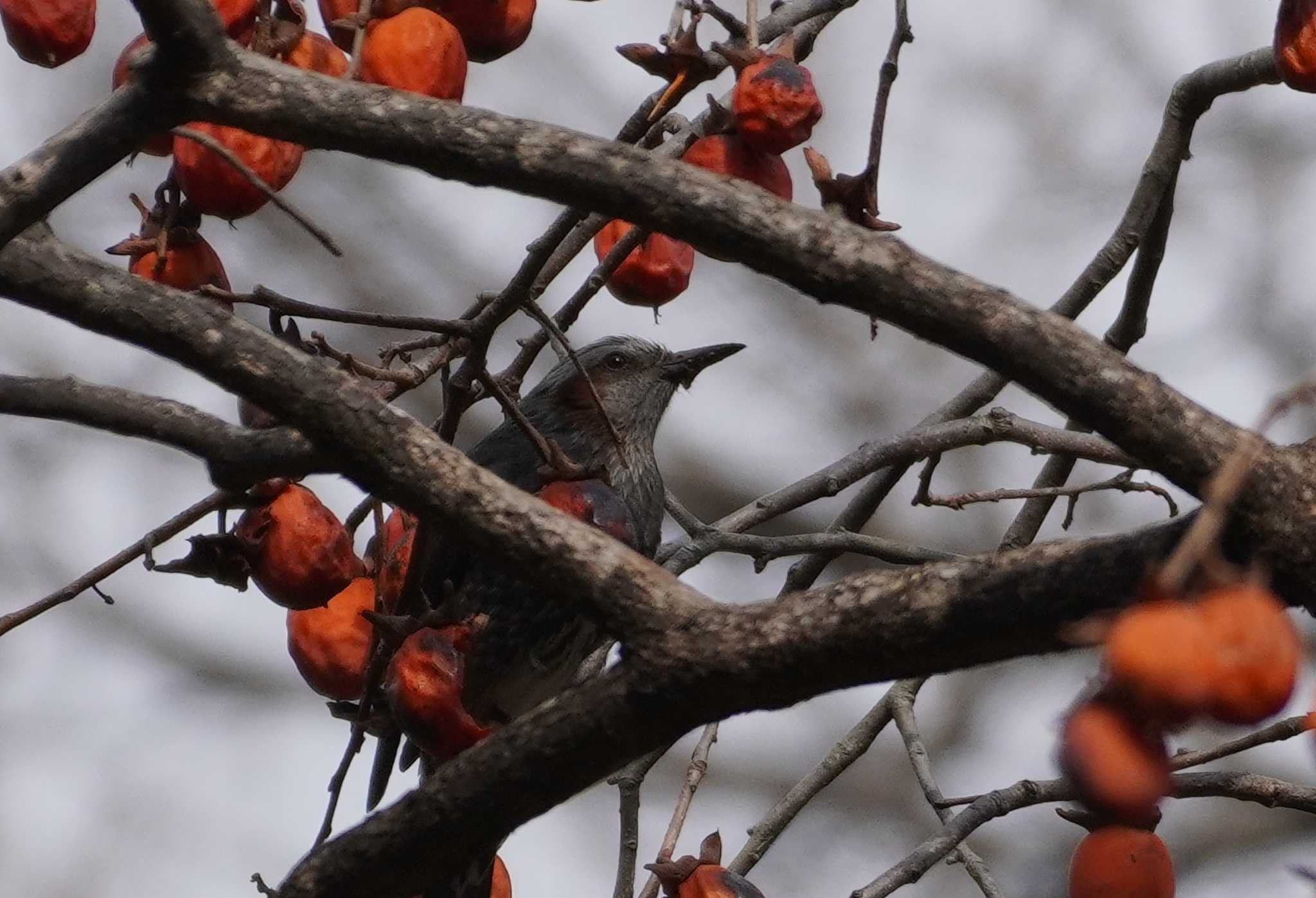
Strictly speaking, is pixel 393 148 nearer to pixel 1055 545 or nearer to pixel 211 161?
pixel 211 161

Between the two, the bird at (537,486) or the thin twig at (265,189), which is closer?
the thin twig at (265,189)

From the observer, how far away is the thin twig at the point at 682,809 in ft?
8.41

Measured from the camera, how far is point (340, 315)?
2.12 meters

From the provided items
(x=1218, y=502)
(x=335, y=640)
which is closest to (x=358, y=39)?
(x=335, y=640)

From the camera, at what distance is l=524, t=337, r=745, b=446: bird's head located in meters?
4.79

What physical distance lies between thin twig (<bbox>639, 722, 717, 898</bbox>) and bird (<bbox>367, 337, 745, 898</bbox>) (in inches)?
10.0

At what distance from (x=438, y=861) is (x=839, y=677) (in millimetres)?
579

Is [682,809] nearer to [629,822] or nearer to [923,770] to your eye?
[629,822]

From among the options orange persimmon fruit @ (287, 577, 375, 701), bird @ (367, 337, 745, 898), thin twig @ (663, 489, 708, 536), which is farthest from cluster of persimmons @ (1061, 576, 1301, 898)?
thin twig @ (663, 489, 708, 536)

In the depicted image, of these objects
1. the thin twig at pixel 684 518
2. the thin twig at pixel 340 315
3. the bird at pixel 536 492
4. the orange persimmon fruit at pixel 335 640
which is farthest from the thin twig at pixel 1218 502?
the thin twig at pixel 684 518

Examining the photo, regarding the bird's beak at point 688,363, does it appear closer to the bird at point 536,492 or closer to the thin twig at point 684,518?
the bird at point 536,492

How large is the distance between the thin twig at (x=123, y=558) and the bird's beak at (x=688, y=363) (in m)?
2.21

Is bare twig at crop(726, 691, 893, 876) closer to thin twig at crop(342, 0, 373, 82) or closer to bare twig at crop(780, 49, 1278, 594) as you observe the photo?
bare twig at crop(780, 49, 1278, 594)

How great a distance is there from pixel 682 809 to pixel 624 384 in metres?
2.44
